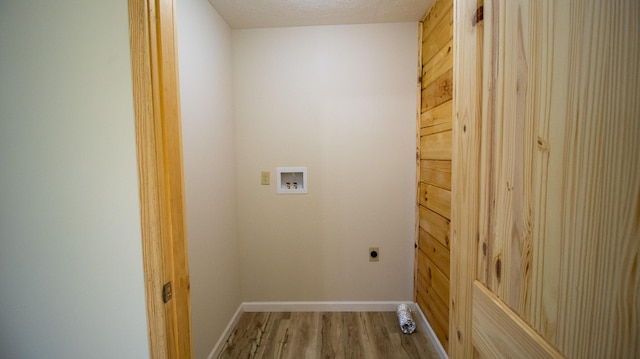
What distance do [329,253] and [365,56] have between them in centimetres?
167

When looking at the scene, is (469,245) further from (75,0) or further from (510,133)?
(75,0)

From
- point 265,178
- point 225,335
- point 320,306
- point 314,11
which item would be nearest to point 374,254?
point 320,306

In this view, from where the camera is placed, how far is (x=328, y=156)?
2107 mm

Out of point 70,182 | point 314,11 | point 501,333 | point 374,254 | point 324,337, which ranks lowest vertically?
point 324,337

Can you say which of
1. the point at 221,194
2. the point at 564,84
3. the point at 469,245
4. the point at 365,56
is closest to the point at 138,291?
the point at 469,245

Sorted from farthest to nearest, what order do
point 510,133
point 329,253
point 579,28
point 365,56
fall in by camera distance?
point 329,253, point 365,56, point 510,133, point 579,28

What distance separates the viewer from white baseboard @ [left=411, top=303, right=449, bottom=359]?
5.45 ft

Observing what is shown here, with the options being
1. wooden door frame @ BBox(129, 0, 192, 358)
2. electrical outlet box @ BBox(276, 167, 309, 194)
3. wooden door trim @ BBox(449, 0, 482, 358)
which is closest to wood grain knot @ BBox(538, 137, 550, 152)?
wooden door trim @ BBox(449, 0, 482, 358)


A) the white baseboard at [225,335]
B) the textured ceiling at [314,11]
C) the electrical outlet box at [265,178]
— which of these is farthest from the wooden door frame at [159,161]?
the electrical outlet box at [265,178]

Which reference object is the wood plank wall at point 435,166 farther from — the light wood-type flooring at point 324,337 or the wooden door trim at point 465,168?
the wooden door trim at point 465,168

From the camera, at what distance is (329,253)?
85.7 inches

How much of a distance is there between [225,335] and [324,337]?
732 mm

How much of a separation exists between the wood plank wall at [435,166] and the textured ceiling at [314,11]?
19 centimetres

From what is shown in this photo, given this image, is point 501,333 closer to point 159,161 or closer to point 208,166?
point 159,161
